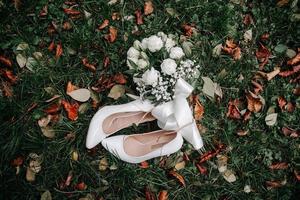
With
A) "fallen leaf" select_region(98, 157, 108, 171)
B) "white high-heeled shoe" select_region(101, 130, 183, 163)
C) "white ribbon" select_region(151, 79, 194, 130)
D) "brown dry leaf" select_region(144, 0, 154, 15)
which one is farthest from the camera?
"brown dry leaf" select_region(144, 0, 154, 15)

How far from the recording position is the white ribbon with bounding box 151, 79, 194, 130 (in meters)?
2.29

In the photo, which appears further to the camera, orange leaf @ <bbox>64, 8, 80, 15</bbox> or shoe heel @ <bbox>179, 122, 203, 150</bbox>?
orange leaf @ <bbox>64, 8, 80, 15</bbox>

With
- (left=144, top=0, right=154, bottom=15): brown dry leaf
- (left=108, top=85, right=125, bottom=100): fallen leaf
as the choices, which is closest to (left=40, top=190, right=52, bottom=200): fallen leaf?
(left=108, top=85, right=125, bottom=100): fallen leaf

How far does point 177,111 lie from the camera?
2.29 meters

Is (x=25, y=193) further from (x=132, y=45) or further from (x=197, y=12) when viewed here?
(x=197, y=12)

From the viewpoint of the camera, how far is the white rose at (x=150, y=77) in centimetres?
232

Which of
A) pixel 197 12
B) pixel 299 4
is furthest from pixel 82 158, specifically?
pixel 299 4

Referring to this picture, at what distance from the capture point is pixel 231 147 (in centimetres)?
255

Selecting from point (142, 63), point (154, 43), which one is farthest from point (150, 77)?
point (154, 43)

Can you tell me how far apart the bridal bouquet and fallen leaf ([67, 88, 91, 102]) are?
1.20 ft

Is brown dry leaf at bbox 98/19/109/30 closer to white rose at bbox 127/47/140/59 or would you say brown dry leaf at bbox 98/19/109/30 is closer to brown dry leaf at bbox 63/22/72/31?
brown dry leaf at bbox 63/22/72/31

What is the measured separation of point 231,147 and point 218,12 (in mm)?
975

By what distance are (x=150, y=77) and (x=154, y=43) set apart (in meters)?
0.23

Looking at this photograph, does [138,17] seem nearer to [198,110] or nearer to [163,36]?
[163,36]
